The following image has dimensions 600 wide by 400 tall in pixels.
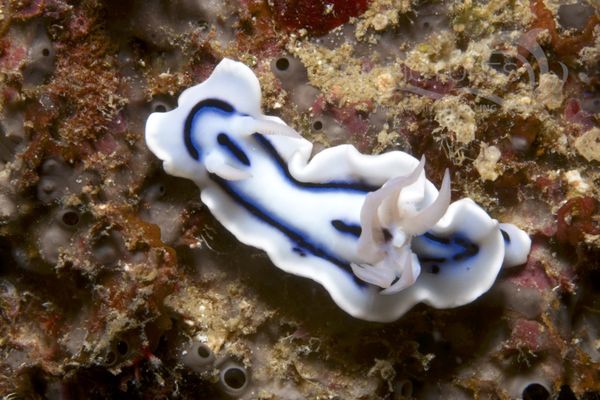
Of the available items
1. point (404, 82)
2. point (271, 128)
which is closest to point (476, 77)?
point (404, 82)

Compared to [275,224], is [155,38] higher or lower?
higher

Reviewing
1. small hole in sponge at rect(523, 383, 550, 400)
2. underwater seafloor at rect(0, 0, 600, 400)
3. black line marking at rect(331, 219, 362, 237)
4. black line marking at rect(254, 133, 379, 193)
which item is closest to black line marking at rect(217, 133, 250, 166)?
black line marking at rect(254, 133, 379, 193)

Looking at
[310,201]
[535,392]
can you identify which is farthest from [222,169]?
[535,392]

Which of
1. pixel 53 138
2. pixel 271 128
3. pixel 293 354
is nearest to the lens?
pixel 271 128

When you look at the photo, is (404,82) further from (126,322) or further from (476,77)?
(126,322)

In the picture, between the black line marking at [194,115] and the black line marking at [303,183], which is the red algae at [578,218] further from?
the black line marking at [194,115]
